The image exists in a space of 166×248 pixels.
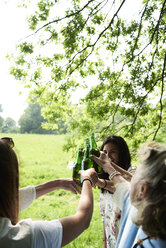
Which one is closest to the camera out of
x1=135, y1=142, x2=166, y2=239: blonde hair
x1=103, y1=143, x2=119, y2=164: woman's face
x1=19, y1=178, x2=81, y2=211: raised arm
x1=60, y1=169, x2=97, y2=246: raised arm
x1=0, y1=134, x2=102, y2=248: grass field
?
x1=135, y1=142, x2=166, y2=239: blonde hair

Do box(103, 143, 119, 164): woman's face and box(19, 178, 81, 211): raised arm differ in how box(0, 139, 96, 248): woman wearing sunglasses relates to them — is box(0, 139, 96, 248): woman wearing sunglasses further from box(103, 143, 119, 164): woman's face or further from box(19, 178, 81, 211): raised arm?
box(103, 143, 119, 164): woman's face

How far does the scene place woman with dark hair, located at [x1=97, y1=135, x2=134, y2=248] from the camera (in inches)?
90.9

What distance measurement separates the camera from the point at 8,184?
48.3 inches

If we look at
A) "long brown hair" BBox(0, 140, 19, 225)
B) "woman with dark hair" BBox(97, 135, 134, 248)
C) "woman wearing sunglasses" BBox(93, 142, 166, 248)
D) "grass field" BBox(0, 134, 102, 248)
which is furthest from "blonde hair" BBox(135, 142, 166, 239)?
"woman with dark hair" BBox(97, 135, 134, 248)

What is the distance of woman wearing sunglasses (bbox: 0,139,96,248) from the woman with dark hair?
1.04 meters

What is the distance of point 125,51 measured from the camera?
5.46 meters

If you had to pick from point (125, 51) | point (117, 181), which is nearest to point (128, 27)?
point (125, 51)

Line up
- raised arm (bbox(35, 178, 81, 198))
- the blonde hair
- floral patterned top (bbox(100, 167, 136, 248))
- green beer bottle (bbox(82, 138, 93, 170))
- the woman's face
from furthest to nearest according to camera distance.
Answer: the woman's face
green beer bottle (bbox(82, 138, 93, 170))
floral patterned top (bbox(100, 167, 136, 248))
raised arm (bbox(35, 178, 81, 198))
the blonde hair

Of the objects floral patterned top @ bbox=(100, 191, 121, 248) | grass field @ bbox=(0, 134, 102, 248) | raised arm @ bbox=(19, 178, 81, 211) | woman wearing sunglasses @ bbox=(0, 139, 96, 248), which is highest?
woman wearing sunglasses @ bbox=(0, 139, 96, 248)

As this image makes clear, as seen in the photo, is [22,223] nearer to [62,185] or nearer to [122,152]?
[62,185]

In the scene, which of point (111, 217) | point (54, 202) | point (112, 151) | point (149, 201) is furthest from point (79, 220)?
point (54, 202)

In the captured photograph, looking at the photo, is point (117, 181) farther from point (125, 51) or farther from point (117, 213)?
point (125, 51)

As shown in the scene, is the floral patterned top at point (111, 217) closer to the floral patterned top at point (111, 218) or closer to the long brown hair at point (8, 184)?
the floral patterned top at point (111, 218)

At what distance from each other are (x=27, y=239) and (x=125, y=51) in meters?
5.40
